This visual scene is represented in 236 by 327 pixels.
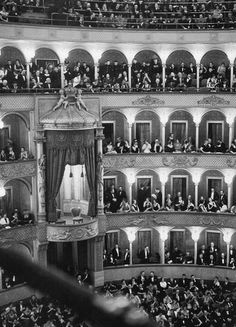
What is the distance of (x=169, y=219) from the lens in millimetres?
35906

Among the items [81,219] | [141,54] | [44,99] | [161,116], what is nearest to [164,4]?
[141,54]

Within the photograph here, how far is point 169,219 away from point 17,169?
1070 cm

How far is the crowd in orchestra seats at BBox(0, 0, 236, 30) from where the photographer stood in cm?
3475

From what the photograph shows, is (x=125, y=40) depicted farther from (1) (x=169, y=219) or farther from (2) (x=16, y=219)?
(2) (x=16, y=219)

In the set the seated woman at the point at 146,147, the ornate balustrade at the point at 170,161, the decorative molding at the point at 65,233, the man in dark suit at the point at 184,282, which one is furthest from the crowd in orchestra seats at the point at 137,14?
the man in dark suit at the point at 184,282

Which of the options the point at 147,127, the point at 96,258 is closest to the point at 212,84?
the point at 147,127

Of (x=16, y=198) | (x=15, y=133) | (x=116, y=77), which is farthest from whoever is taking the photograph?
(x=116, y=77)

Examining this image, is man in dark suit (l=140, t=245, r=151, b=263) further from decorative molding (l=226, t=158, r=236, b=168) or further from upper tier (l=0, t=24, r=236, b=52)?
upper tier (l=0, t=24, r=236, b=52)

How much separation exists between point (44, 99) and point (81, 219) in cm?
751

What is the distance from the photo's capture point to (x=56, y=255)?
3509 cm

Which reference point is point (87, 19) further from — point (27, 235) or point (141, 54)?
point (27, 235)

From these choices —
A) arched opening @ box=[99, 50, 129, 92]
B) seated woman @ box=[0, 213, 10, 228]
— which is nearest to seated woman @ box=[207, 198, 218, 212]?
arched opening @ box=[99, 50, 129, 92]

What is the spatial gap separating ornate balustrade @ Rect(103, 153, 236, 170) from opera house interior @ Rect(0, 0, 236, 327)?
0.07 m

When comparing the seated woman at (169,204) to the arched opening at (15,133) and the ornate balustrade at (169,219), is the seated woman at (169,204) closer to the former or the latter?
the ornate balustrade at (169,219)
